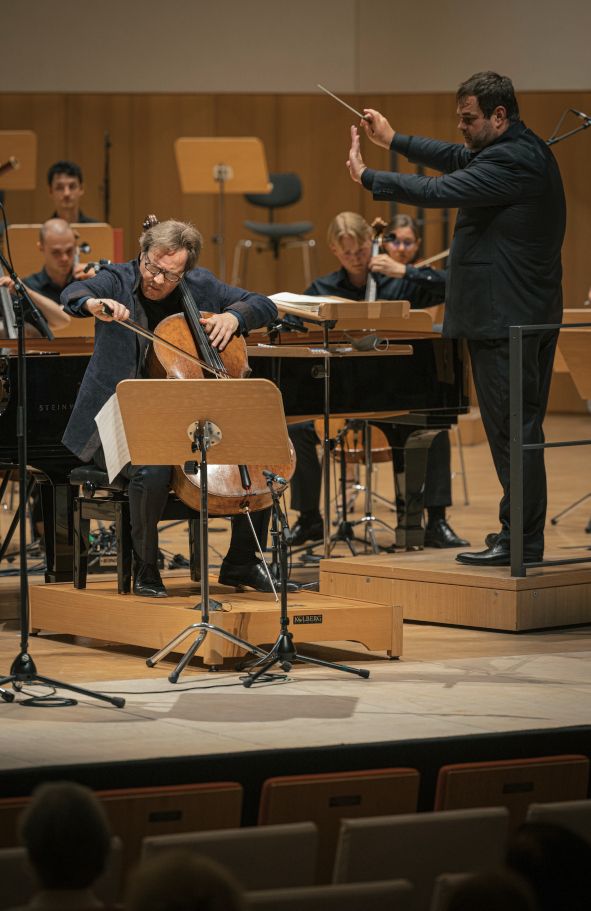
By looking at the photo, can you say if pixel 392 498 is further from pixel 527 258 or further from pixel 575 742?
pixel 575 742

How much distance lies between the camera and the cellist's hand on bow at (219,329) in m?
4.62

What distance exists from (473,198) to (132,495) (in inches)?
58.1

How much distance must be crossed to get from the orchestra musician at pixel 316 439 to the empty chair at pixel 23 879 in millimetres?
4058

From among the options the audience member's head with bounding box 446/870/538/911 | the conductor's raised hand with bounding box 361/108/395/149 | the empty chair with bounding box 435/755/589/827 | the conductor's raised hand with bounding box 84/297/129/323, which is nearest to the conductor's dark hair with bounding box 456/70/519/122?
the conductor's raised hand with bounding box 361/108/395/149

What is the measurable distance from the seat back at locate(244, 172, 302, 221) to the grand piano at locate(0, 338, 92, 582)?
605 centimetres

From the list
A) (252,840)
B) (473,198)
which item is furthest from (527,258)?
(252,840)

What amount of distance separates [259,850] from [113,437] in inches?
86.5

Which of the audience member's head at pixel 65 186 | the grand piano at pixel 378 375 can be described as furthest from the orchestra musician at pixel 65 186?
the grand piano at pixel 378 375

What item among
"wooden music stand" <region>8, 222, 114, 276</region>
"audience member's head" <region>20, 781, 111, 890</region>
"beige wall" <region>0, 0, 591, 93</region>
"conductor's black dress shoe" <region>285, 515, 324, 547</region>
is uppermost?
"beige wall" <region>0, 0, 591, 93</region>

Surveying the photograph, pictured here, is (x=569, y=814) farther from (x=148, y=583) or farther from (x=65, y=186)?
(x=65, y=186)

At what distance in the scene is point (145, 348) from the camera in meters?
4.68

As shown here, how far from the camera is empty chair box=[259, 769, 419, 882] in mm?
2781

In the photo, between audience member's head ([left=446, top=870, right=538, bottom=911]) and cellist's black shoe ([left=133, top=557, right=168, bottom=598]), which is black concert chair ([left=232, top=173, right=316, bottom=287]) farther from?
audience member's head ([left=446, top=870, right=538, bottom=911])

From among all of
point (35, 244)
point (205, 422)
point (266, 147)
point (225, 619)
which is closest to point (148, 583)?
point (225, 619)
